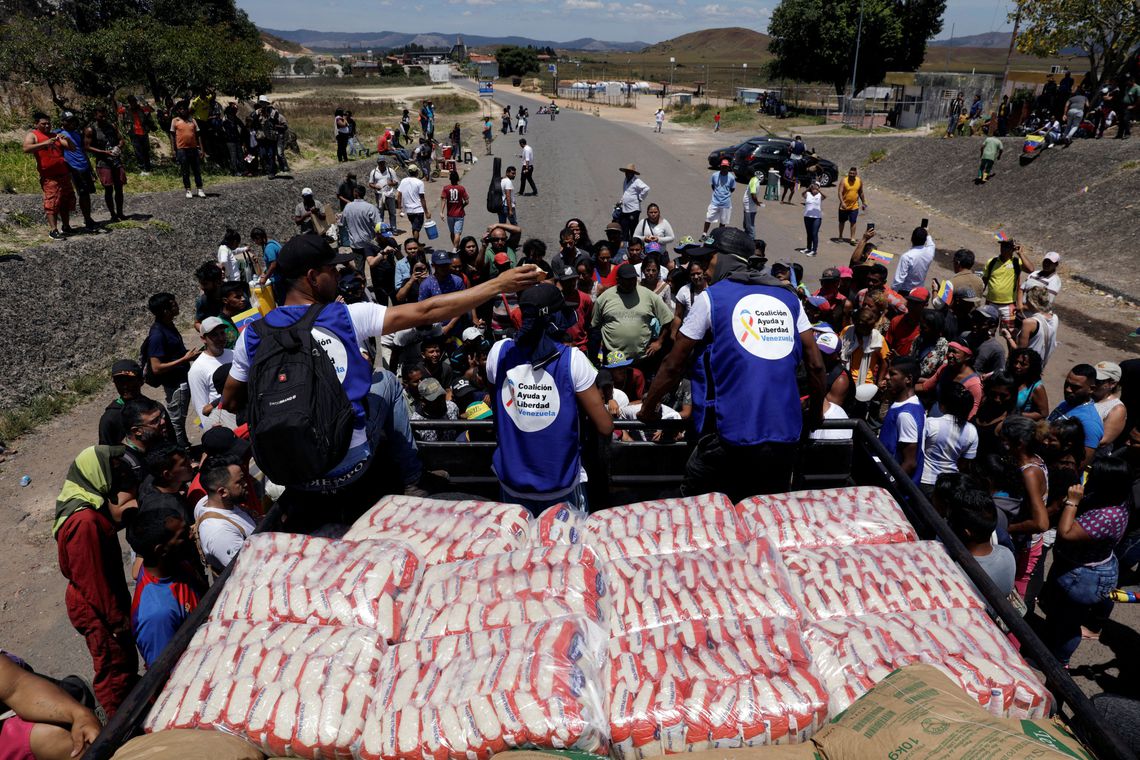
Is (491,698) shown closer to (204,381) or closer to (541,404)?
(541,404)

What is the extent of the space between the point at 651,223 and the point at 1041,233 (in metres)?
11.6

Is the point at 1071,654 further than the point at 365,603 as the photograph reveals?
Yes

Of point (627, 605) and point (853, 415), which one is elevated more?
point (627, 605)

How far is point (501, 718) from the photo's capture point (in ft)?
7.15

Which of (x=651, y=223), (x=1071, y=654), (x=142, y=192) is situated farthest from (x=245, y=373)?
(x=142, y=192)

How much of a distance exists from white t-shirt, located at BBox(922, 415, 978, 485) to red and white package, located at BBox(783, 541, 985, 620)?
8.32ft

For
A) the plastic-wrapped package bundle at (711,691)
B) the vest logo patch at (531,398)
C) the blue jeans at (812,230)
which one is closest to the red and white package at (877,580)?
the plastic-wrapped package bundle at (711,691)

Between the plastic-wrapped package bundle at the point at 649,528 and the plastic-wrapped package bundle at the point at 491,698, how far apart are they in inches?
27.4

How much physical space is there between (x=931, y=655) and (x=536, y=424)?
197cm

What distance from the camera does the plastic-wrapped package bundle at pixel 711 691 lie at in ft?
7.43

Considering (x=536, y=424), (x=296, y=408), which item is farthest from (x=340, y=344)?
(x=536, y=424)

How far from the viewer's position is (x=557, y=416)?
3.58 meters

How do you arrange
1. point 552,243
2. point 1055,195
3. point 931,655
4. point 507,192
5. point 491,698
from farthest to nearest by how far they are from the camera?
point 1055,195
point 552,243
point 507,192
point 931,655
point 491,698

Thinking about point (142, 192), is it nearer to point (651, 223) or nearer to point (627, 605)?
point (651, 223)
